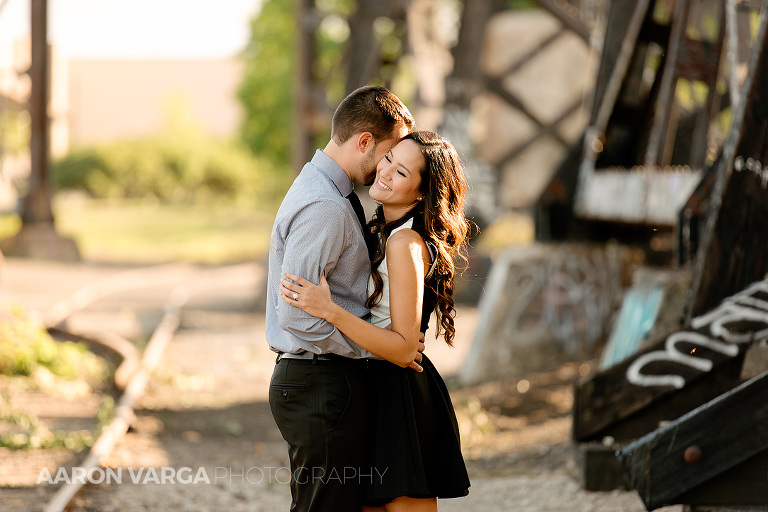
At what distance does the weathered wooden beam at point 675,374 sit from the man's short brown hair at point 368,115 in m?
1.73

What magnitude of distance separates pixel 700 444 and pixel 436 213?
46.4 inches

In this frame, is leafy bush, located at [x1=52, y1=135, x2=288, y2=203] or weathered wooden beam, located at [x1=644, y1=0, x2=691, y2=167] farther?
leafy bush, located at [x1=52, y1=135, x2=288, y2=203]

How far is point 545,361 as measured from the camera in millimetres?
8445

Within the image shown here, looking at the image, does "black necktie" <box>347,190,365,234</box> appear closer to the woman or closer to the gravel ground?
the woman

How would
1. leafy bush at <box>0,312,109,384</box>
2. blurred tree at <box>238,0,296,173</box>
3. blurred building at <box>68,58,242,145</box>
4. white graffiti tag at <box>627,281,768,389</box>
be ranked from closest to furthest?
white graffiti tag at <box>627,281,768,389</box>, leafy bush at <box>0,312,109,384</box>, blurred tree at <box>238,0,296,173</box>, blurred building at <box>68,58,242,145</box>

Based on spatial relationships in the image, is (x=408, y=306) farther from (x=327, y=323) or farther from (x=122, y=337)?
(x=122, y=337)

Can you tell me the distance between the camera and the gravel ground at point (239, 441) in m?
4.98

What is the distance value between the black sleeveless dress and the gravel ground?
1.80 m

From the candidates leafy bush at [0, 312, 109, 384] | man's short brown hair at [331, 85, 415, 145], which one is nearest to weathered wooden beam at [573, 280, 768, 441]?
man's short brown hair at [331, 85, 415, 145]

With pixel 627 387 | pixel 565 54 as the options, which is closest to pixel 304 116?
pixel 565 54

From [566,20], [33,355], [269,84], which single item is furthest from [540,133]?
[269,84]

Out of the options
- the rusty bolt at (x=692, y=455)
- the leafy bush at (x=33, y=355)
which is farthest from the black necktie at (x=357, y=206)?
the leafy bush at (x=33, y=355)

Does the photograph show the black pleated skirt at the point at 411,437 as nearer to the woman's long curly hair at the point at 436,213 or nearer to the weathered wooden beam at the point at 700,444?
the woman's long curly hair at the point at 436,213

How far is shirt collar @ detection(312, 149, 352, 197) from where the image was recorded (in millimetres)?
2820
